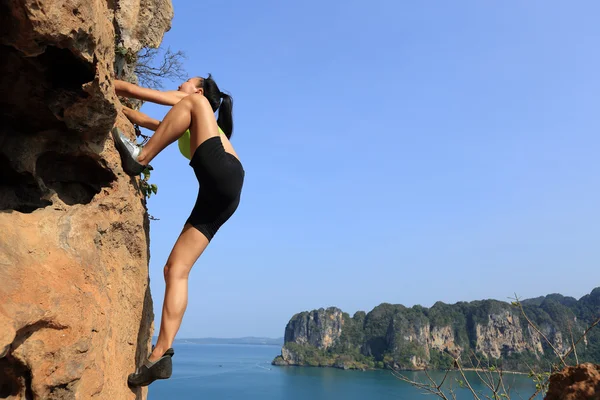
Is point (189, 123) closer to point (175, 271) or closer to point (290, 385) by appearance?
point (175, 271)

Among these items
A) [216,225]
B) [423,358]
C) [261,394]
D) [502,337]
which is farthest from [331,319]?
[216,225]

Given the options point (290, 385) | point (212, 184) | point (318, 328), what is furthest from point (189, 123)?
point (318, 328)

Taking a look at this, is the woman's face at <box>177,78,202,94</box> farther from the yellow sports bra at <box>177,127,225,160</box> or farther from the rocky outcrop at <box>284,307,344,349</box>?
the rocky outcrop at <box>284,307,344,349</box>

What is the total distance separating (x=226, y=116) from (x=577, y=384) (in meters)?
2.45

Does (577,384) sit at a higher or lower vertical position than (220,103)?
lower

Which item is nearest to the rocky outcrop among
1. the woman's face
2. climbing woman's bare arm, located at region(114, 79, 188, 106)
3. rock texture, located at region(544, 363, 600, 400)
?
the woman's face

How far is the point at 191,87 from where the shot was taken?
3.21 metres

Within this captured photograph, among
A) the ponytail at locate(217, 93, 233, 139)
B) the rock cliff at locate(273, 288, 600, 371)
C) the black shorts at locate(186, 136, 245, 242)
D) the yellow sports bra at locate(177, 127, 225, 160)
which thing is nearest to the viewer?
the black shorts at locate(186, 136, 245, 242)

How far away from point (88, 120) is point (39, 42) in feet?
1.61

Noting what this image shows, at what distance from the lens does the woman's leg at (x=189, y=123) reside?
2.69 meters

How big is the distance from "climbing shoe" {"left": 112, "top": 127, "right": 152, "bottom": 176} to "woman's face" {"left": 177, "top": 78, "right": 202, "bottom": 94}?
601 millimetres

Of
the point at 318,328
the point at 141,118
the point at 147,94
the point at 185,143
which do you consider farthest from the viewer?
the point at 318,328

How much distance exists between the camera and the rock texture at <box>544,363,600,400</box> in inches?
72.6

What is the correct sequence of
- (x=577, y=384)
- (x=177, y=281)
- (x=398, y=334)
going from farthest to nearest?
1. (x=398, y=334)
2. (x=177, y=281)
3. (x=577, y=384)
